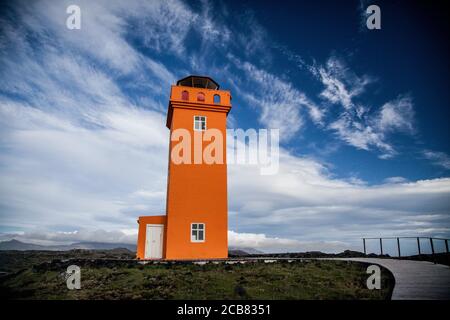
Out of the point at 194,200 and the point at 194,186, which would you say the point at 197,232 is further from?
the point at 194,186

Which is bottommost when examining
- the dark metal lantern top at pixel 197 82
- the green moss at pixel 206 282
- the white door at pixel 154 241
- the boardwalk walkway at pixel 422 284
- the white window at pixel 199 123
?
the green moss at pixel 206 282

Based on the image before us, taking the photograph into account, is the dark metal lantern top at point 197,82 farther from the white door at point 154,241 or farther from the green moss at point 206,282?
the green moss at point 206,282

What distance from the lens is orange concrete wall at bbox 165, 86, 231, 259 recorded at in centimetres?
2019

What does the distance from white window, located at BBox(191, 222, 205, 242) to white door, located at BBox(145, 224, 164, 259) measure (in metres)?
2.72

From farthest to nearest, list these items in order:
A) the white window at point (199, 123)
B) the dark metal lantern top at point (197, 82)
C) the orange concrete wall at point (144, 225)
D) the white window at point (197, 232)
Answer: the dark metal lantern top at point (197, 82) → the white window at point (199, 123) → the orange concrete wall at point (144, 225) → the white window at point (197, 232)

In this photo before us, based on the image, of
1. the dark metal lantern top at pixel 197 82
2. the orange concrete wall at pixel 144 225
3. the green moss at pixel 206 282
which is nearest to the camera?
the green moss at pixel 206 282

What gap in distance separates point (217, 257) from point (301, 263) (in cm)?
545

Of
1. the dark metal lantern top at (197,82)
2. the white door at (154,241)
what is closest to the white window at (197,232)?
the white door at (154,241)

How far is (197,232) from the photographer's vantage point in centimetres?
2045

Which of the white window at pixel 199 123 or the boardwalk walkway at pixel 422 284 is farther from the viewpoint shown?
the white window at pixel 199 123

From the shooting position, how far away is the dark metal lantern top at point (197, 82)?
944 inches
